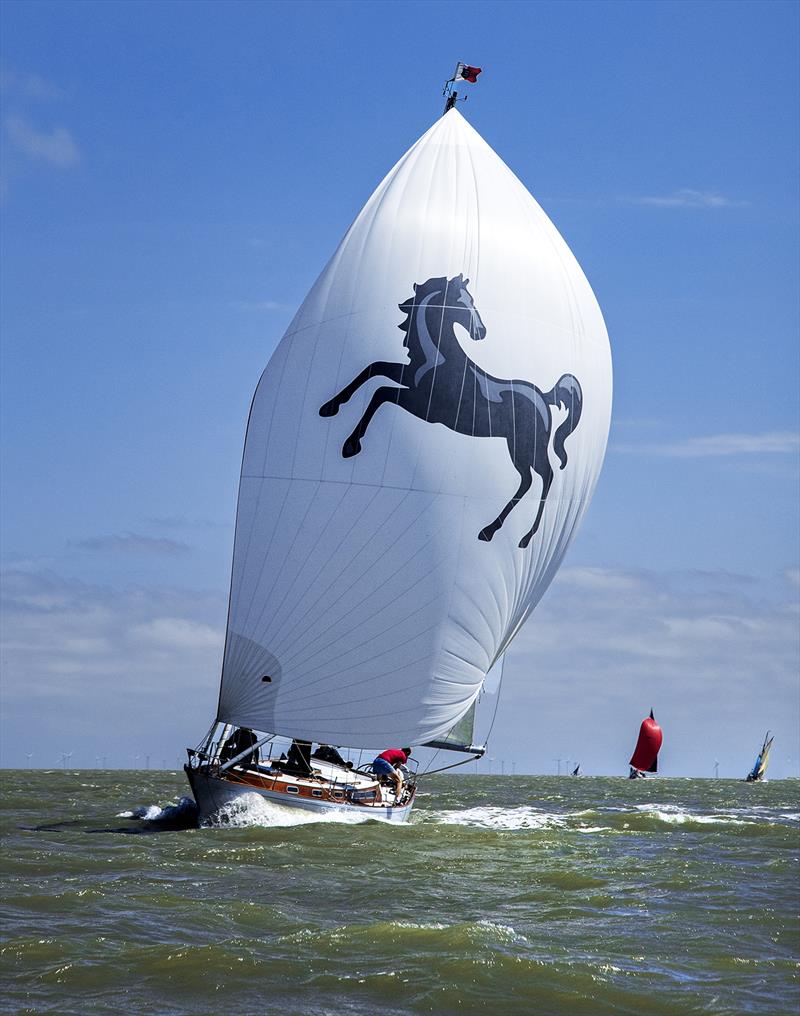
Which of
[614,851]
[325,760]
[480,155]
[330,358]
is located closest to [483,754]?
[325,760]

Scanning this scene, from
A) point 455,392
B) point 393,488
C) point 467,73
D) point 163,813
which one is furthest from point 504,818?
point 467,73

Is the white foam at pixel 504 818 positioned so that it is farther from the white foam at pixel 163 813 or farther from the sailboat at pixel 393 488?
the white foam at pixel 163 813

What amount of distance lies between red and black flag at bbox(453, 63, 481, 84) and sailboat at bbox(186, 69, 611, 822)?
4365mm

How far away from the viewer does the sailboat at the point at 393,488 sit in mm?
23859

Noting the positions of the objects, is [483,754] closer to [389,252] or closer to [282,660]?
[282,660]

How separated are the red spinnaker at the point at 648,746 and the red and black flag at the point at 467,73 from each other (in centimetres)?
3890

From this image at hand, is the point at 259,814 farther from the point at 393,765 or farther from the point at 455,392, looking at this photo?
the point at 455,392

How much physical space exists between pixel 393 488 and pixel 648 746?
41.0 metres

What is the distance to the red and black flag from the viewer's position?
29.6 metres

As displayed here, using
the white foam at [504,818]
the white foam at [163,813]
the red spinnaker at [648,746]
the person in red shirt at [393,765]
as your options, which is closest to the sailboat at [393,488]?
the person in red shirt at [393,765]

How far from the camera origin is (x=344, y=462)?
24.0 meters

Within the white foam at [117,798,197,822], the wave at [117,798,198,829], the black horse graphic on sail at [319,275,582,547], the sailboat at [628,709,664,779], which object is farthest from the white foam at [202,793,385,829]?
the sailboat at [628,709,664,779]

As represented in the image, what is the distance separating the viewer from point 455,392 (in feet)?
79.7

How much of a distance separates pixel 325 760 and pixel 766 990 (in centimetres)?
1682
